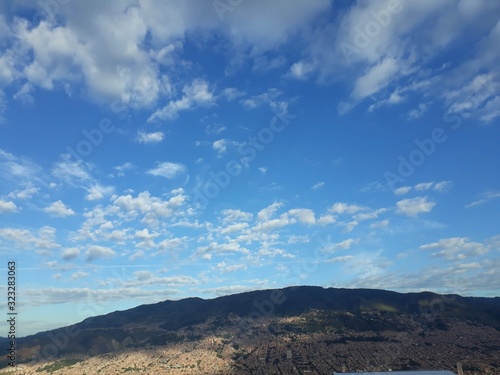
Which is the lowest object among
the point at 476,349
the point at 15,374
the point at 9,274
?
the point at 476,349

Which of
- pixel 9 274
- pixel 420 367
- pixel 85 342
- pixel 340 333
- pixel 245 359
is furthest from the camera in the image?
pixel 85 342

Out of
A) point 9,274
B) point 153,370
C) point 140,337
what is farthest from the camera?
point 140,337

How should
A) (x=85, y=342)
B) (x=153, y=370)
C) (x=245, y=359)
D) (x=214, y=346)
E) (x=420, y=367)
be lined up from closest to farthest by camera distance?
(x=420, y=367) → (x=153, y=370) → (x=245, y=359) → (x=214, y=346) → (x=85, y=342)

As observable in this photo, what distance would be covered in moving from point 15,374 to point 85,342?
2274 inches

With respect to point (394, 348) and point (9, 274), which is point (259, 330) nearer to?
point (394, 348)

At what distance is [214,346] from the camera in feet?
486

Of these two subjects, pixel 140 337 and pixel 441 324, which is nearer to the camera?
pixel 441 324

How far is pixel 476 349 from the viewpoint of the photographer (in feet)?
417

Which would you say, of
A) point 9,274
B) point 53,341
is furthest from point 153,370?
point 53,341

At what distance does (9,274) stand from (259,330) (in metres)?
145

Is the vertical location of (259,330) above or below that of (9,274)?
below

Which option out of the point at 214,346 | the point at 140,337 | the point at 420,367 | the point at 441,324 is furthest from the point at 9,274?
the point at 441,324

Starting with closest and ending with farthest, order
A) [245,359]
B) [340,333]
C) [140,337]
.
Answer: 1. [245,359]
2. [340,333]
3. [140,337]

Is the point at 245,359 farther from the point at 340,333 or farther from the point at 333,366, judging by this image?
the point at 340,333
